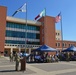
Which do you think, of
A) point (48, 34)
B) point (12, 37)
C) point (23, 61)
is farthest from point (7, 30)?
point (23, 61)

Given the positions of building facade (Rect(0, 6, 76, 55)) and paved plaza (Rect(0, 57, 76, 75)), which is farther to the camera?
building facade (Rect(0, 6, 76, 55))

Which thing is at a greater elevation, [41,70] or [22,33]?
[22,33]

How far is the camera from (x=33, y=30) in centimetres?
6888

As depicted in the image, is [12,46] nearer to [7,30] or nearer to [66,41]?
[7,30]

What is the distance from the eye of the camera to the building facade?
195ft

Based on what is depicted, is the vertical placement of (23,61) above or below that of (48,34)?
below

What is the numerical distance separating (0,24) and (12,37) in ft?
26.4

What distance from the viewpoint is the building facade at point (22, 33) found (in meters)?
59.4

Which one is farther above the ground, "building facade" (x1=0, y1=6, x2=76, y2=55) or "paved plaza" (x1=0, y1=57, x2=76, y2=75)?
"building facade" (x1=0, y1=6, x2=76, y2=55)

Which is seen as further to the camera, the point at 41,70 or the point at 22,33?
the point at 22,33

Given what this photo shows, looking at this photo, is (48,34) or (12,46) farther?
(48,34)

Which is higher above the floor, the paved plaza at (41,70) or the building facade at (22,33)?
the building facade at (22,33)

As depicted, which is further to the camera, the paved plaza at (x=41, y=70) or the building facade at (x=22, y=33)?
the building facade at (x=22, y=33)

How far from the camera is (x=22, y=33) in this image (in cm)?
6650
